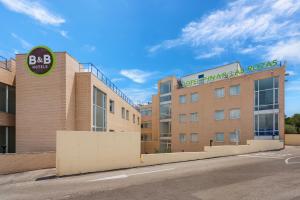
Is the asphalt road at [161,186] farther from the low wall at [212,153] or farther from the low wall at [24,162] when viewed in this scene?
the low wall at [212,153]

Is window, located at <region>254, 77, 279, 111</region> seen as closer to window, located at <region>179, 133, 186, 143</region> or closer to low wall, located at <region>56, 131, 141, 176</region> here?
window, located at <region>179, 133, 186, 143</region>

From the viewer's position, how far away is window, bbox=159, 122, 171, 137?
154ft

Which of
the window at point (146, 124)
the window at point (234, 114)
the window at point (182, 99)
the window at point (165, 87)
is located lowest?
the window at point (146, 124)

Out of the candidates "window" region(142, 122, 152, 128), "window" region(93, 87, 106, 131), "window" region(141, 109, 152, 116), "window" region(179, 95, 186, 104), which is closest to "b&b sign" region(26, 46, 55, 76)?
"window" region(93, 87, 106, 131)

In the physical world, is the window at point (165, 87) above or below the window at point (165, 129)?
above

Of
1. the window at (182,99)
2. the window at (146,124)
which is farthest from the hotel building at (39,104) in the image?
the window at (146,124)

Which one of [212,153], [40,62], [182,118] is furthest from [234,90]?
[40,62]

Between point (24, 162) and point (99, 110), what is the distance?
29.8ft

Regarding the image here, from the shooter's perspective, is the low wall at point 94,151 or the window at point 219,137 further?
the window at point 219,137

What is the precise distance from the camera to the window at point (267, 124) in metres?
29.8

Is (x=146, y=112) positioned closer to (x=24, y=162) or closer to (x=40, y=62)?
(x=40, y=62)

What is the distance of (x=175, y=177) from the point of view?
10.5 m

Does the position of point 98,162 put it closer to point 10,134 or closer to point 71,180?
point 71,180

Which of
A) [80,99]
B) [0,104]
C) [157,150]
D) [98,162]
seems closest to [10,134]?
[0,104]
